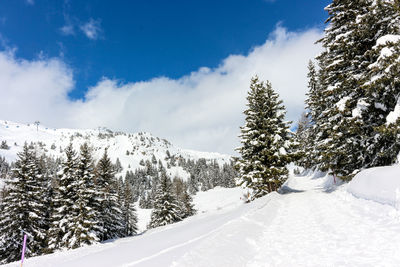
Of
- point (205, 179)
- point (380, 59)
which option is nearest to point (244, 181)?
point (380, 59)

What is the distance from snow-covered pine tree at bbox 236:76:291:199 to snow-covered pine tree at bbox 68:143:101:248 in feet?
51.7

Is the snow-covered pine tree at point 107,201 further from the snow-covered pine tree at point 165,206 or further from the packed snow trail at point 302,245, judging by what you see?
the packed snow trail at point 302,245

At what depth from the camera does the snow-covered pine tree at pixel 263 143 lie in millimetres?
21953

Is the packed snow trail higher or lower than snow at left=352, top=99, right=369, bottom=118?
lower

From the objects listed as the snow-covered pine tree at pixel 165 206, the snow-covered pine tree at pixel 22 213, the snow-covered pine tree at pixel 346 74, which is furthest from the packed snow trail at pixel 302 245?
the snow-covered pine tree at pixel 165 206

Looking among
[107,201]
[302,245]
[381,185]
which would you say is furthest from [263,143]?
[107,201]

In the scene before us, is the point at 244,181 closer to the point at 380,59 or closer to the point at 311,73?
the point at 380,59

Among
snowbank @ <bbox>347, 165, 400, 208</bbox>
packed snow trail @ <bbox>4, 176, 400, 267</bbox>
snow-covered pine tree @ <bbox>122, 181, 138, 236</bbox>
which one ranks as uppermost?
snowbank @ <bbox>347, 165, 400, 208</bbox>

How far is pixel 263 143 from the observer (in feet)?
73.1

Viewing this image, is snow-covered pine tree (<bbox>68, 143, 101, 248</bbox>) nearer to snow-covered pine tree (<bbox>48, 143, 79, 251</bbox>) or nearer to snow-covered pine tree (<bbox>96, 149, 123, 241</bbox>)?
snow-covered pine tree (<bbox>48, 143, 79, 251</bbox>)

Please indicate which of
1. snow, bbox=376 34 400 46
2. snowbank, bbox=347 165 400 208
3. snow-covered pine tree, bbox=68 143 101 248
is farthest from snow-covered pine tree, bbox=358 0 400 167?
snow-covered pine tree, bbox=68 143 101 248

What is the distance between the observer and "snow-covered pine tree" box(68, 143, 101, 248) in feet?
72.9

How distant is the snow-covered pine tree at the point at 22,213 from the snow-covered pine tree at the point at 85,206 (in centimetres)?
439

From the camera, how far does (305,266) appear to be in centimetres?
570
